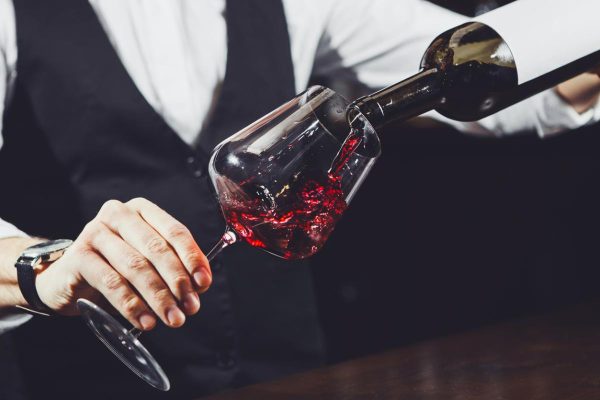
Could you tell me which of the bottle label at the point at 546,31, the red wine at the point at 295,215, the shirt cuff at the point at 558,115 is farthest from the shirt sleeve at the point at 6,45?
the shirt cuff at the point at 558,115

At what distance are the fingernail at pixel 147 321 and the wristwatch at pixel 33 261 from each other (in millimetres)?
240

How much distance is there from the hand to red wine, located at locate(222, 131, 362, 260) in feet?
0.22

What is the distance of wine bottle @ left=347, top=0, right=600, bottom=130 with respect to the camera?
3.13 ft

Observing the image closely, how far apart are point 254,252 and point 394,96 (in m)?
0.75

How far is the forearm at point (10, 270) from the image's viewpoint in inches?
43.5

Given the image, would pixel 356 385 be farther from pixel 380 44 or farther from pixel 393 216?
pixel 393 216

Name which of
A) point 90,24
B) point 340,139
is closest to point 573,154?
point 90,24

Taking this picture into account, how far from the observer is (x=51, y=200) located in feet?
5.19

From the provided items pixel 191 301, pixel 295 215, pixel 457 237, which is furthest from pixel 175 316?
pixel 457 237

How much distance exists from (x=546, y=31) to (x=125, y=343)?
0.67m

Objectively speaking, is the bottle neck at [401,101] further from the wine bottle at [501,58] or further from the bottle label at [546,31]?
the bottle label at [546,31]

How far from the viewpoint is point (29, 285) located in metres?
1.00

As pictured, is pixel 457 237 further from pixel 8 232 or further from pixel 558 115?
pixel 8 232

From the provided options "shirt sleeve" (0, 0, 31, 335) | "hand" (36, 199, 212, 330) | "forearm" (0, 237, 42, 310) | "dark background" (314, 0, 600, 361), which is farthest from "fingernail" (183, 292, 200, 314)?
"dark background" (314, 0, 600, 361)
